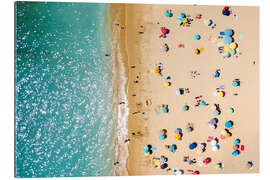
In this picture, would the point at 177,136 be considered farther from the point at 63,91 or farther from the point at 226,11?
the point at 226,11

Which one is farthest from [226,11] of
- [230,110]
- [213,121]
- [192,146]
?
[192,146]

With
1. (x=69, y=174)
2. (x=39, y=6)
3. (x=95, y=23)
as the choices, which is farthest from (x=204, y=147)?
(x=39, y=6)

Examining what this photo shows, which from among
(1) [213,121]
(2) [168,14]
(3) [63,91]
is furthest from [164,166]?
(2) [168,14]

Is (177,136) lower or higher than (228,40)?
lower

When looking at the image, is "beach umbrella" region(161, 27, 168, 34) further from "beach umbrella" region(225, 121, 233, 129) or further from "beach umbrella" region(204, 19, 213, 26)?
"beach umbrella" region(225, 121, 233, 129)

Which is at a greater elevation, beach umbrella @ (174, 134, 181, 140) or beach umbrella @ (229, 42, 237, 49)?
beach umbrella @ (229, 42, 237, 49)

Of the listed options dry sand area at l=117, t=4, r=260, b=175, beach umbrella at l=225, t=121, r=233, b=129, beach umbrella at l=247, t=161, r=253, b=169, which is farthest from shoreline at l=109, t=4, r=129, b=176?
beach umbrella at l=247, t=161, r=253, b=169

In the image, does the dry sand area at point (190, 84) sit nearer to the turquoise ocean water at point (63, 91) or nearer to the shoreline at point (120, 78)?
the shoreline at point (120, 78)

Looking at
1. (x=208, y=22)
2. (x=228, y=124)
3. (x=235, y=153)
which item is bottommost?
(x=235, y=153)
